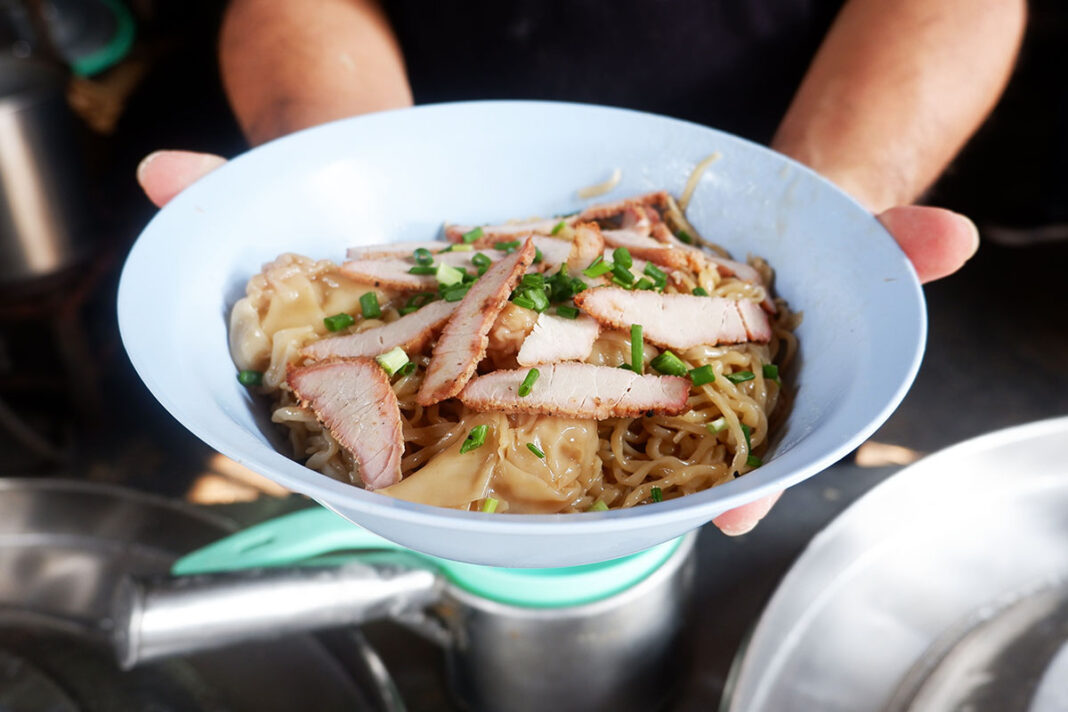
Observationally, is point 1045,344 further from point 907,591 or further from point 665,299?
point 665,299

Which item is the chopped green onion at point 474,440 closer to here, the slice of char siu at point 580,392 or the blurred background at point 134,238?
the slice of char siu at point 580,392

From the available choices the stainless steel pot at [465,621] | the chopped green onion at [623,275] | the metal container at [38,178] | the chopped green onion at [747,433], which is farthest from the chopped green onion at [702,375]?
the metal container at [38,178]

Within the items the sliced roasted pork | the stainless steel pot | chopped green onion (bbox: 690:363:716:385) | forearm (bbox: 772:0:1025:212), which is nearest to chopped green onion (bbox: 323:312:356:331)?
the sliced roasted pork

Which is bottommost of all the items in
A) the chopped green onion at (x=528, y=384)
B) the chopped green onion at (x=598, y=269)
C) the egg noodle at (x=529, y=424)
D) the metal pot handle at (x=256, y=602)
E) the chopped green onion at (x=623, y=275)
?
the metal pot handle at (x=256, y=602)

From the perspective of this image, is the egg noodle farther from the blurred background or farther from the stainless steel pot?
the blurred background

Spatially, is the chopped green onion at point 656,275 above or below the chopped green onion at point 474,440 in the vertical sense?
above

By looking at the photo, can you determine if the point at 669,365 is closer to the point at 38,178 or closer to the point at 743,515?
the point at 743,515
